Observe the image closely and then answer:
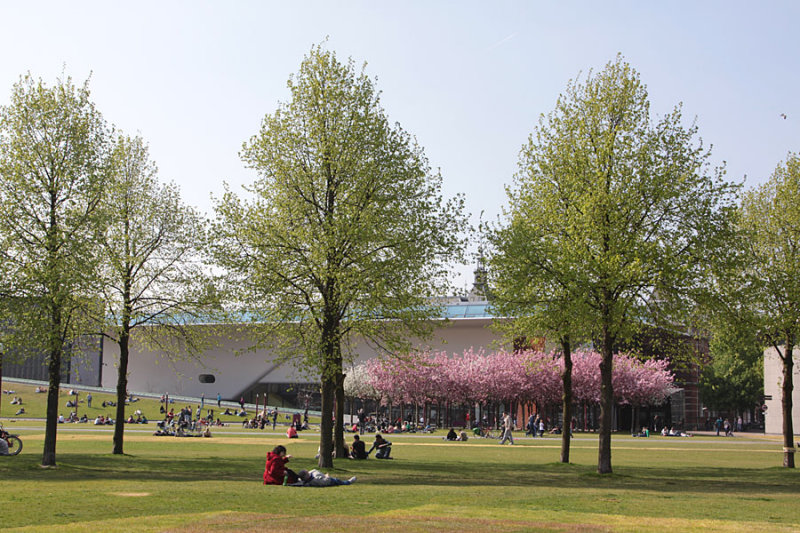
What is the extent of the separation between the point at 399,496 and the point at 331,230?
941 cm

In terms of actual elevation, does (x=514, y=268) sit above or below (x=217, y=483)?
above

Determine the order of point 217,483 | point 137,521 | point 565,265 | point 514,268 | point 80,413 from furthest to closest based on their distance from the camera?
point 80,413 → point 514,268 → point 565,265 → point 217,483 → point 137,521

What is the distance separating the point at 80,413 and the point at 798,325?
2736 inches

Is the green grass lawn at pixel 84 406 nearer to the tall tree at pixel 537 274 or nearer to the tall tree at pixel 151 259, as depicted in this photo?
the tall tree at pixel 151 259

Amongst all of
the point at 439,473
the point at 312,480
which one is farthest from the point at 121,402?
the point at 312,480

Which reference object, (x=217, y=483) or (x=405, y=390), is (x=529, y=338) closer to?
(x=217, y=483)

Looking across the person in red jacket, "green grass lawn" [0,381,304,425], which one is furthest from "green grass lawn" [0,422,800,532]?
"green grass lawn" [0,381,304,425]

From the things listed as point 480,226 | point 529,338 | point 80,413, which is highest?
point 480,226

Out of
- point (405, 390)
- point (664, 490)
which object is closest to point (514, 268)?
point (664, 490)

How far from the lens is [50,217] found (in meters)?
25.1

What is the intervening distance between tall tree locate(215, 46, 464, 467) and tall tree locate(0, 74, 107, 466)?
13.9ft

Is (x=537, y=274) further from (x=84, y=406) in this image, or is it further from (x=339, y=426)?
(x=84, y=406)

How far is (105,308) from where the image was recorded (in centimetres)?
2948

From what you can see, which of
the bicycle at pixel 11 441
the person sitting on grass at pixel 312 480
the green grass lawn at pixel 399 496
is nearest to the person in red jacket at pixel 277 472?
the person sitting on grass at pixel 312 480
